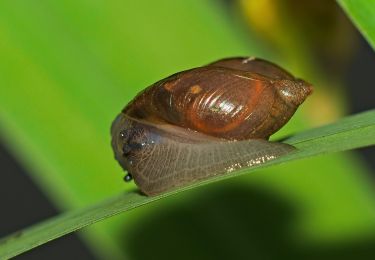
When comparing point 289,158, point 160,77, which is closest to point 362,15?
point 289,158

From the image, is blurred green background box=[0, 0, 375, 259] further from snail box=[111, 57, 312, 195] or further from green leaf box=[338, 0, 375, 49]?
green leaf box=[338, 0, 375, 49]

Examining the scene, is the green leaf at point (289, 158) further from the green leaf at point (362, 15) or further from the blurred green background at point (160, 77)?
the blurred green background at point (160, 77)

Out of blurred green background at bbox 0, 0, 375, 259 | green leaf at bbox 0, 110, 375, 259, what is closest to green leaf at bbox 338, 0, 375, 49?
green leaf at bbox 0, 110, 375, 259

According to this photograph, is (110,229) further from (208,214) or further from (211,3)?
(211,3)

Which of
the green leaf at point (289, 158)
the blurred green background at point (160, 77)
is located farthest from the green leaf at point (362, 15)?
the blurred green background at point (160, 77)

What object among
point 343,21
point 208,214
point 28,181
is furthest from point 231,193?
point 28,181

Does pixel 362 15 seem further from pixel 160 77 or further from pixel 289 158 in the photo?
pixel 160 77
